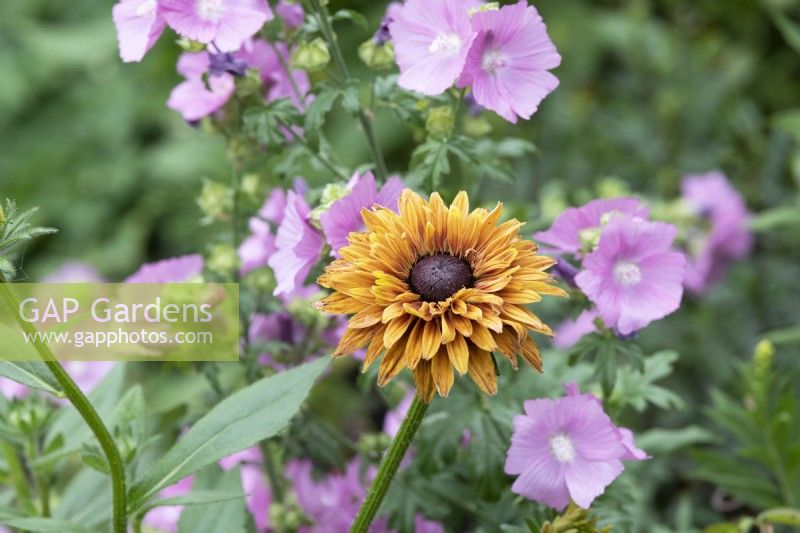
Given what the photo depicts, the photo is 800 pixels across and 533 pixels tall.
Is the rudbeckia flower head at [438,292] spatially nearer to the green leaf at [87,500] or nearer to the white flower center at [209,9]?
the white flower center at [209,9]

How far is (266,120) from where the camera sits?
0.71 metres

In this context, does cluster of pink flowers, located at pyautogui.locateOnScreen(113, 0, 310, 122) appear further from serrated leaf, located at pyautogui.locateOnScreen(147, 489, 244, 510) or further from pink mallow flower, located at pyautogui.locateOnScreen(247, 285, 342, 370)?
serrated leaf, located at pyautogui.locateOnScreen(147, 489, 244, 510)

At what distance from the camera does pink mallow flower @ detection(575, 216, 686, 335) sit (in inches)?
25.8

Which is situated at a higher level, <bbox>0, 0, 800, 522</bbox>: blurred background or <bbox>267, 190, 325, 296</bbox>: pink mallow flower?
<bbox>267, 190, 325, 296</bbox>: pink mallow flower

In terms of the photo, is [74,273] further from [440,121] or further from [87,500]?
[440,121]

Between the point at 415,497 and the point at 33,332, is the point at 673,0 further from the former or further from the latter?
the point at 33,332

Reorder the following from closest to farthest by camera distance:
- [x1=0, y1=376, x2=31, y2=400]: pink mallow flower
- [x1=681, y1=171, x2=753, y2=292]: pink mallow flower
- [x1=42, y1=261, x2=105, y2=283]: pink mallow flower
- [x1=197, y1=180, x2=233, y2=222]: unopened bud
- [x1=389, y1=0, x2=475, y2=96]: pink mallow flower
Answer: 1. [x1=389, y1=0, x2=475, y2=96]: pink mallow flower
2. [x1=197, y1=180, x2=233, y2=222]: unopened bud
3. [x1=0, y1=376, x2=31, y2=400]: pink mallow flower
4. [x1=681, y1=171, x2=753, y2=292]: pink mallow flower
5. [x1=42, y1=261, x2=105, y2=283]: pink mallow flower

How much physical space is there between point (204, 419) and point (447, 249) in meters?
0.20

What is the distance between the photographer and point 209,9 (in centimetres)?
65

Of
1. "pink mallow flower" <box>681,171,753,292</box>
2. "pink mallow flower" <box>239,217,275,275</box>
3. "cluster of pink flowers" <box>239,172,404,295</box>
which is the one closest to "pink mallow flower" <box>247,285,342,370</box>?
"pink mallow flower" <box>239,217,275,275</box>

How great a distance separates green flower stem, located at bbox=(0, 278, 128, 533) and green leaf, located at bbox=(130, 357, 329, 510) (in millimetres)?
11

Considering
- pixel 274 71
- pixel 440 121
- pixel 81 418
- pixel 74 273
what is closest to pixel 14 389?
pixel 81 418

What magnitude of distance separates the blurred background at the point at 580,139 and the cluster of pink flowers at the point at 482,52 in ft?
0.95

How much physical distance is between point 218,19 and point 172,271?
0.26 metres
